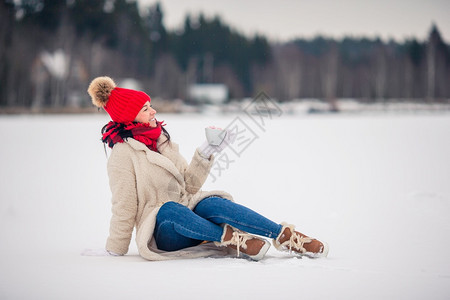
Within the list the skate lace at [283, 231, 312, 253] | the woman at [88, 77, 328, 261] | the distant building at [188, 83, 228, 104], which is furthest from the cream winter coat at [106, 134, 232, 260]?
the distant building at [188, 83, 228, 104]

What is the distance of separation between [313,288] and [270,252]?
0.84 metres

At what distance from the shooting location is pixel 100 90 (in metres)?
2.68

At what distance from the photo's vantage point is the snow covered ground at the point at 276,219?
208cm

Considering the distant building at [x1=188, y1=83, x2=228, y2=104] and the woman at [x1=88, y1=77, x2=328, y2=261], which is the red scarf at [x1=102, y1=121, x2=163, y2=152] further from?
the distant building at [x1=188, y1=83, x2=228, y2=104]

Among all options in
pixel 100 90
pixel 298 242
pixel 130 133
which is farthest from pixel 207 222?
pixel 100 90

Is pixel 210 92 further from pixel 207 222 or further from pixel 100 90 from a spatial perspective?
pixel 207 222

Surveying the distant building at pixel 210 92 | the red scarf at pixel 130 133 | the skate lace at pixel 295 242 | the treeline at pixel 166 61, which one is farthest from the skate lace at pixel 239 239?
the distant building at pixel 210 92

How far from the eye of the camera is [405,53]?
3838cm

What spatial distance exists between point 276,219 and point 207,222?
6.15ft

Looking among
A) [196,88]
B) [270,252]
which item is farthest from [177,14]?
[270,252]

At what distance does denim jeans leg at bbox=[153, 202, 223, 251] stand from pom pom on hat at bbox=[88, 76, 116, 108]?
2.44ft

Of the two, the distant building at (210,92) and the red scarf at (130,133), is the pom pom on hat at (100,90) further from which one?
the distant building at (210,92)

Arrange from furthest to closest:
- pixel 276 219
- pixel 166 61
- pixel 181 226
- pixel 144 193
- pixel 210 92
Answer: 1. pixel 166 61
2. pixel 210 92
3. pixel 276 219
4. pixel 144 193
5. pixel 181 226

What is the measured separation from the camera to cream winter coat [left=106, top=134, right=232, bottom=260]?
253 centimetres
